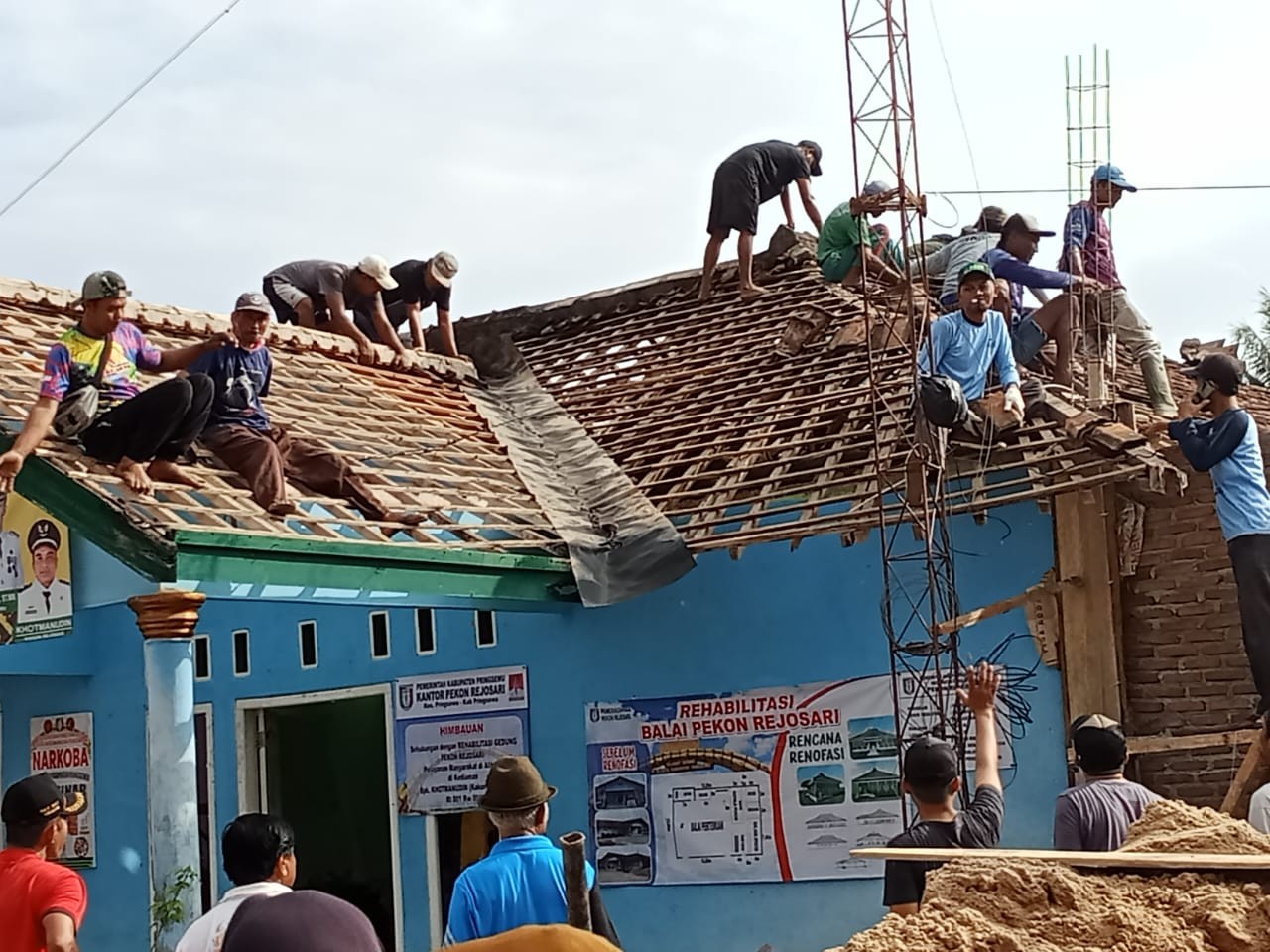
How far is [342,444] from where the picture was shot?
32.4 ft

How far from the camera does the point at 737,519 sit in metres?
Answer: 9.14

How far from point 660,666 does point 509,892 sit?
522 centimetres

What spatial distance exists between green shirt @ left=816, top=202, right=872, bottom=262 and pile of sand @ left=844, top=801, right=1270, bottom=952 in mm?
7068

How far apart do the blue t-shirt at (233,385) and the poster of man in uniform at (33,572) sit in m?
1.01

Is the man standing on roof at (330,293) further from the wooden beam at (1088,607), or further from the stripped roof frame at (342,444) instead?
the wooden beam at (1088,607)

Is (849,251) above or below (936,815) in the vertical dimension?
above

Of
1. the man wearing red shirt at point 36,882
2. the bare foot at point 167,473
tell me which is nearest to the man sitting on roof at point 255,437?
the bare foot at point 167,473

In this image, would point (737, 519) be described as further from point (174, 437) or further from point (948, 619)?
point (174, 437)

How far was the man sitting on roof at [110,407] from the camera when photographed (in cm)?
783

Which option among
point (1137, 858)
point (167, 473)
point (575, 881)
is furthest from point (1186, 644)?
point (575, 881)

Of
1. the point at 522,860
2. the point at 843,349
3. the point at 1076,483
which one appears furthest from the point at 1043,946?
the point at 843,349

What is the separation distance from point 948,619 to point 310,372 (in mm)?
5133

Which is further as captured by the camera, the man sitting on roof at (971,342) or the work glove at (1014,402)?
the man sitting on roof at (971,342)

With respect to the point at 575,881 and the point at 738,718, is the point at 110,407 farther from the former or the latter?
the point at 575,881
